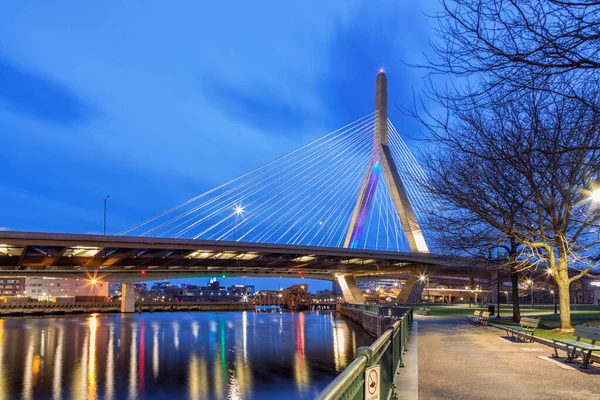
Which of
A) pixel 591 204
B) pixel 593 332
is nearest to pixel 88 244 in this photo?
pixel 591 204

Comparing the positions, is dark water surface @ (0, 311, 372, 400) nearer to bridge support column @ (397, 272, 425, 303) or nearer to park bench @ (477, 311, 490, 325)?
park bench @ (477, 311, 490, 325)

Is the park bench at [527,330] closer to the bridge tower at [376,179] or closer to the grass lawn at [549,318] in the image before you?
the grass lawn at [549,318]

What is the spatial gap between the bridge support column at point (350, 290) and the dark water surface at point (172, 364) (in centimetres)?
4094

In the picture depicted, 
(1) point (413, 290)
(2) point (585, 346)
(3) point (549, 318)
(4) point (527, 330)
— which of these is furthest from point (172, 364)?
(1) point (413, 290)

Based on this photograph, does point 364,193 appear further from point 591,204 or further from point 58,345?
point 591,204

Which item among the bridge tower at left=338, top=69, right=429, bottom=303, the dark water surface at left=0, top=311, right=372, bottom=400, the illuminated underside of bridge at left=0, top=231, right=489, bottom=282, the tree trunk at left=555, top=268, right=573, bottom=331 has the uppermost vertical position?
the bridge tower at left=338, top=69, right=429, bottom=303

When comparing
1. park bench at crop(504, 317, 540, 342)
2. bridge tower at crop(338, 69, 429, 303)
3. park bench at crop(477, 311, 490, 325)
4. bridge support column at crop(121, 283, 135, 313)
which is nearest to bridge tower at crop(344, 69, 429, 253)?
bridge tower at crop(338, 69, 429, 303)

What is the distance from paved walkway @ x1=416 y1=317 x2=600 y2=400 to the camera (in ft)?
32.0

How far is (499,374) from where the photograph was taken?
11914mm

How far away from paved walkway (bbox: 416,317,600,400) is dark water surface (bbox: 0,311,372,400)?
282 inches

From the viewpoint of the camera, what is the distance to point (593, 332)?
42.5ft

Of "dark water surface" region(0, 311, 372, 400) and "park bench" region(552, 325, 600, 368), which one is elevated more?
"park bench" region(552, 325, 600, 368)

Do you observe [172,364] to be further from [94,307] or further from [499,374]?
[94,307]

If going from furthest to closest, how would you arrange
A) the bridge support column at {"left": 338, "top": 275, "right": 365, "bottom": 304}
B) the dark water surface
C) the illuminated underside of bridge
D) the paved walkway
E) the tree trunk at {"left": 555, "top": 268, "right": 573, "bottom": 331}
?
the bridge support column at {"left": 338, "top": 275, "right": 365, "bottom": 304} < the illuminated underside of bridge < the dark water surface < the tree trunk at {"left": 555, "top": 268, "right": 573, "bottom": 331} < the paved walkway
